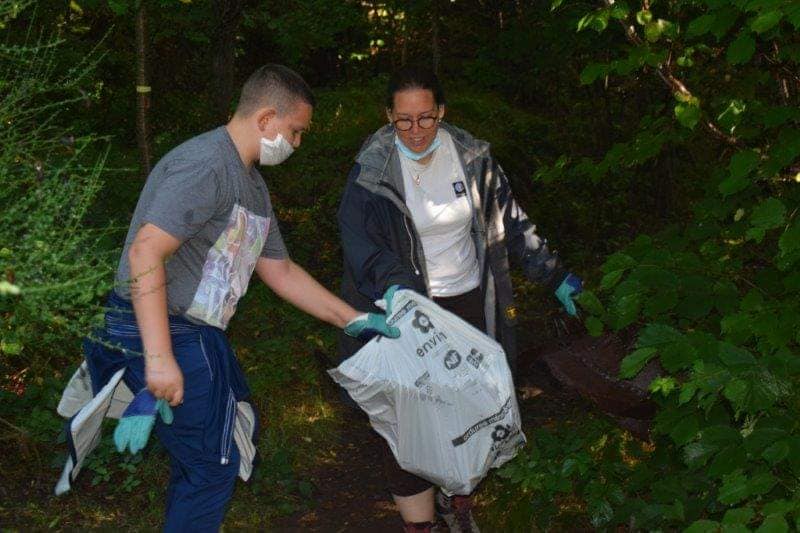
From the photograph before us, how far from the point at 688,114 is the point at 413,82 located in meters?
1.05

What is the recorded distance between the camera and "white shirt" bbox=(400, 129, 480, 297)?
380cm

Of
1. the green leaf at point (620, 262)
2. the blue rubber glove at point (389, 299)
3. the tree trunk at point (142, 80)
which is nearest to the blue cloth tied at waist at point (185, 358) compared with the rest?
the blue rubber glove at point (389, 299)

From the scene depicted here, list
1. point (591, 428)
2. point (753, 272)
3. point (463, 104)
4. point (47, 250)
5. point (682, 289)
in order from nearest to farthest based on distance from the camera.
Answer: point (47, 250), point (682, 289), point (753, 272), point (591, 428), point (463, 104)

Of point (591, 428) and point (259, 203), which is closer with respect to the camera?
point (259, 203)

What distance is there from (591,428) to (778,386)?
1.93 m

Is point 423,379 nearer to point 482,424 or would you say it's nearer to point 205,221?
point 482,424

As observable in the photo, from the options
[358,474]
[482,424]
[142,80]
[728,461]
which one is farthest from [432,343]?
[142,80]

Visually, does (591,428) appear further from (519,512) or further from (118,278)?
(118,278)

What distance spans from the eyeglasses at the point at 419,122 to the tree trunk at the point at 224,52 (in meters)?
3.29

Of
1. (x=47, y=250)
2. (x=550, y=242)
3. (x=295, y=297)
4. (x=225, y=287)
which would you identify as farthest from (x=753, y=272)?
(x=550, y=242)

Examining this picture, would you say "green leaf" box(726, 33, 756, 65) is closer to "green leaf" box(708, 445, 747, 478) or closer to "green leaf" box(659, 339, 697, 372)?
"green leaf" box(659, 339, 697, 372)

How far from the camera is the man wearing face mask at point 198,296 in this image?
112 inches

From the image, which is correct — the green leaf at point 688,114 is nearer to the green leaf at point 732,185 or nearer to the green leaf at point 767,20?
the green leaf at point 732,185

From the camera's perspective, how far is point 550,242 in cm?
835
